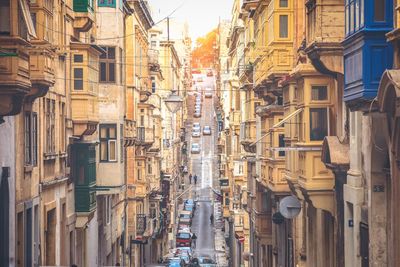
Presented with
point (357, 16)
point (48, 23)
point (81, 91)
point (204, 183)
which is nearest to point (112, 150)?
point (81, 91)

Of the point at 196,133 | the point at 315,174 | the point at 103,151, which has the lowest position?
the point at 315,174

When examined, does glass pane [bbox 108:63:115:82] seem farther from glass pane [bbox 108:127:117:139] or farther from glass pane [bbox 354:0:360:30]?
glass pane [bbox 354:0:360:30]

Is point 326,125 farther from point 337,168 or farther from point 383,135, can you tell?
point 383,135

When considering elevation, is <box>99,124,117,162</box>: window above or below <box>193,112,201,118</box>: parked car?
below

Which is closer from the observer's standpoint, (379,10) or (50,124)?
(379,10)

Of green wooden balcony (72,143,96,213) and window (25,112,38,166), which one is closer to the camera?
window (25,112,38,166)

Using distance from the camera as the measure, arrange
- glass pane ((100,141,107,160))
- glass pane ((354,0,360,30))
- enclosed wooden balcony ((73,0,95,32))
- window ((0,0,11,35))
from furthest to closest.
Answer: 1. glass pane ((100,141,107,160))
2. enclosed wooden balcony ((73,0,95,32))
3. window ((0,0,11,35))
4. glass pane ((354,0,360,30))

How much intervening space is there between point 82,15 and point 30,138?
34.7 feet

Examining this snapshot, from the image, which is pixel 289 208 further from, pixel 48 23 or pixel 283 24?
pixel 283 24

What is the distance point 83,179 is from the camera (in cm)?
3662

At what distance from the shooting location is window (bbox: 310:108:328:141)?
2825 centimetres

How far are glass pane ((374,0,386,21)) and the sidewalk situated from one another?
6335 centimetres

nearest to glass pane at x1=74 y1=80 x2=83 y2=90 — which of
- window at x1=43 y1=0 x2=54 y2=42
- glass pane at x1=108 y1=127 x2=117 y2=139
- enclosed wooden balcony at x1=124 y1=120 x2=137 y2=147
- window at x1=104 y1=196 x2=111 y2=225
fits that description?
window at x1=43 y1=0 x2=54 y2=42

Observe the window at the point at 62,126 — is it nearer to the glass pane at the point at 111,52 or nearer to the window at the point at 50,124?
the window at the point at 50,124
